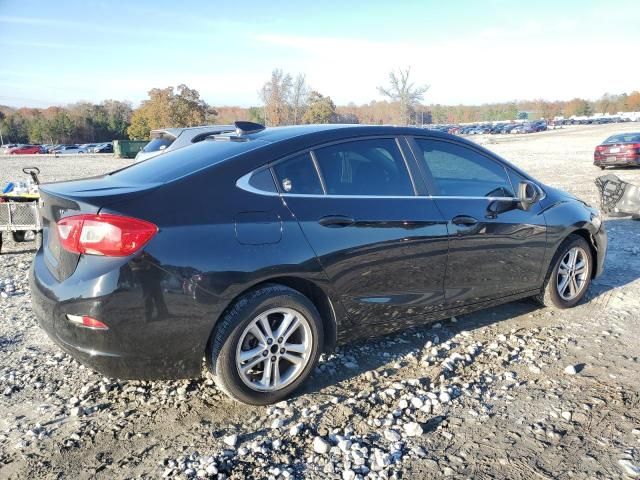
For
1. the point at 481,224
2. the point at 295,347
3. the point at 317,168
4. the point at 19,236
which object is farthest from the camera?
the point at 19,236

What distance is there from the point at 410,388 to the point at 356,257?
0.94m

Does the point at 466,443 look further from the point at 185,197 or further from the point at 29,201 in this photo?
the point at 29,201

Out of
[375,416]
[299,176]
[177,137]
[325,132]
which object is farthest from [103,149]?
[375,416]

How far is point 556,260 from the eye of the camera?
476 cm

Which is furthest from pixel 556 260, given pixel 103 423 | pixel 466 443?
pixel 103 423

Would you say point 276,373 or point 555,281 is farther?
point 555,281

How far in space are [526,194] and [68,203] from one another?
353 centimetres

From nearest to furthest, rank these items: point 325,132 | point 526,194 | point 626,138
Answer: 1. point 325,132
2. point 526,194
3. point 626,138

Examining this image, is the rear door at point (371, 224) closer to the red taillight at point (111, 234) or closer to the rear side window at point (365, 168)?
the rear side window at point (365, 168)

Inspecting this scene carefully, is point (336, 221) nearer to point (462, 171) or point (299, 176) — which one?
point (299, 176)

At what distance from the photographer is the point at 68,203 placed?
116 inches

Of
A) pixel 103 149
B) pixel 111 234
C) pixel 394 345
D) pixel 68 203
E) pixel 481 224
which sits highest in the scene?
pixel 68 203

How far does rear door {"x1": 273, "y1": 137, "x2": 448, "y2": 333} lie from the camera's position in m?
3.30

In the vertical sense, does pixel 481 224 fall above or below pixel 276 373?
above
